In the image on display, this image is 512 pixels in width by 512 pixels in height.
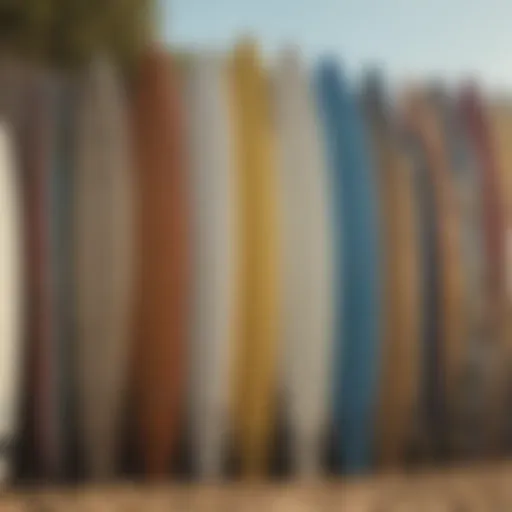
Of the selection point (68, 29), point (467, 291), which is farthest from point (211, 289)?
point (68, 29)

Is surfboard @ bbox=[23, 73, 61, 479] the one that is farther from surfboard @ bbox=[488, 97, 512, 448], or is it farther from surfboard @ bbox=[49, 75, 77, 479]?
surfboard @ bbox=[488, 97, 512, 448]

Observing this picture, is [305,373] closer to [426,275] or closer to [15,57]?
[426,275]

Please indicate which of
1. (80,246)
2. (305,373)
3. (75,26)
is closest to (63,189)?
(80,246)

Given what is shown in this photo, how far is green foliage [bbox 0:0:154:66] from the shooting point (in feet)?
2.25

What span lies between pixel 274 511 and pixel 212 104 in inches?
7.6

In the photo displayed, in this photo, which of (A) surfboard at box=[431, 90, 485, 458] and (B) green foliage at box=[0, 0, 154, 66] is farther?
(B) green foliage at box=[0, 0, 154, 66]

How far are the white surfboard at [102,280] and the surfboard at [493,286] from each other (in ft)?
0.57

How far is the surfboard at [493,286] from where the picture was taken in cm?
47

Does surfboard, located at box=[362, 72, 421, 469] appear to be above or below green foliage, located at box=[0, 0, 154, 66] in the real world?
below

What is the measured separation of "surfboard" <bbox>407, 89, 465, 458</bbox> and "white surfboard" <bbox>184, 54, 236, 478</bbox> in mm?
100

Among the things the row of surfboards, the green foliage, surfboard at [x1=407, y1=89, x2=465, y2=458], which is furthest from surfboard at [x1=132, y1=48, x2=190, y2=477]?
the green foliage

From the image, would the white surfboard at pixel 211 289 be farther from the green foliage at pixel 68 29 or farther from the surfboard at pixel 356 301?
the green foliage at pixel 68 29

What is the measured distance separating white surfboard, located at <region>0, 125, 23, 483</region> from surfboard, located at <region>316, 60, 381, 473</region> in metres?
0.15

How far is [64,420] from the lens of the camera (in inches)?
17.4
